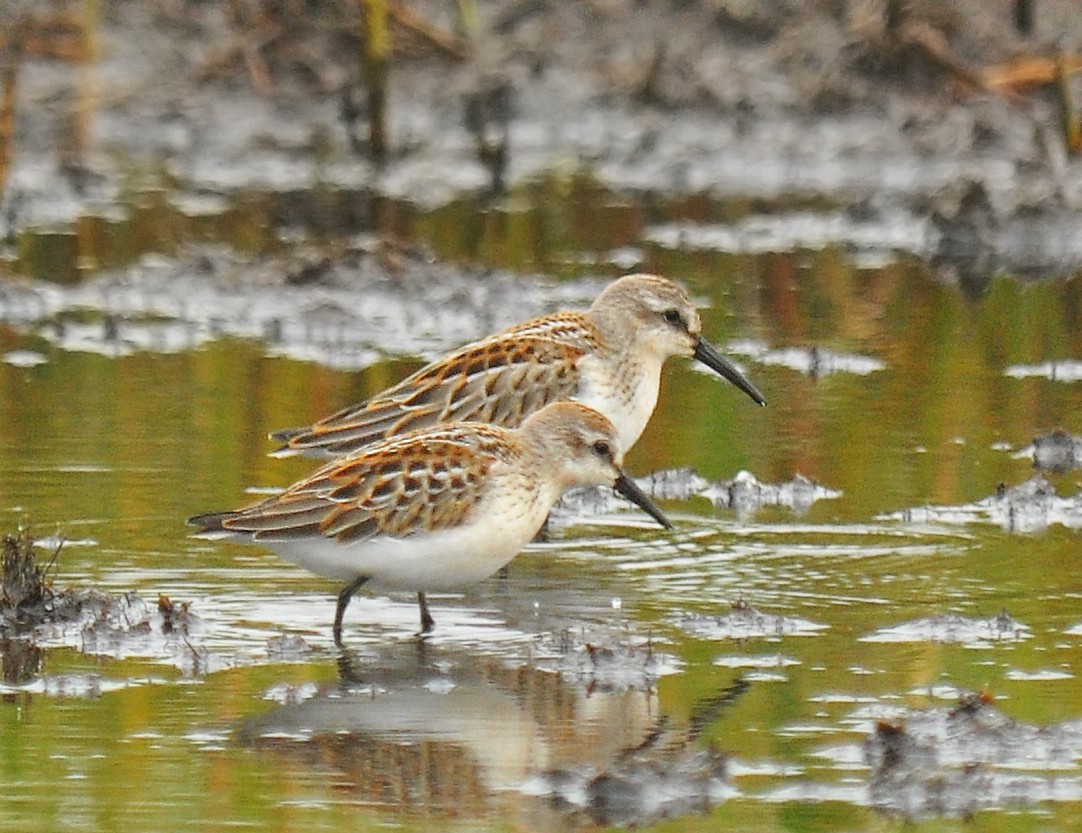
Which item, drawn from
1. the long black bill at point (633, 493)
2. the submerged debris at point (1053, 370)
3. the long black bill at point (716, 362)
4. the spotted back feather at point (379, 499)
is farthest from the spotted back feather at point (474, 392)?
the submerged debris at point (1053, 370)

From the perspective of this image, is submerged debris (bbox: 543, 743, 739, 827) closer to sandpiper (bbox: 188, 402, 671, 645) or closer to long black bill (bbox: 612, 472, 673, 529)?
sandpiper (bbox: 188, 402, 671, 645)

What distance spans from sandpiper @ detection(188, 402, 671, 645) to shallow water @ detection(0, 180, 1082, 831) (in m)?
0.22

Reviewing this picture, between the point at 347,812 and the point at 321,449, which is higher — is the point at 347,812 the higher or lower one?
the lower one

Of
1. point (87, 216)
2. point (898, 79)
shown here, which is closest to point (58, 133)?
point (87, 216)

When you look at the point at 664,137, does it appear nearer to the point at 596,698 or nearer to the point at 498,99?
the point at 498,99

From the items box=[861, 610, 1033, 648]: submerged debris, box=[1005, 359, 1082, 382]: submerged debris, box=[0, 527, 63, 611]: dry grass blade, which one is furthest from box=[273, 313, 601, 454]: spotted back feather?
box=[1005, 359, 1082, 382]: submerged debris

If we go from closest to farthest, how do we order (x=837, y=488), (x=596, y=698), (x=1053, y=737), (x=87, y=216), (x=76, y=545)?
(x=1053, y=737), (x=596, y=698), (x=76, y=545), (x=837, y=488), (x=87, y=216)

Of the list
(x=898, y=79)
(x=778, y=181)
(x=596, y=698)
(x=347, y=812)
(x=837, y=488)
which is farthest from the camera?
(x=898, y=79)

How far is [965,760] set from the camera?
5965mm

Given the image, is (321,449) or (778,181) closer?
(321,449)

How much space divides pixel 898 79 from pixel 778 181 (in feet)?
5.59

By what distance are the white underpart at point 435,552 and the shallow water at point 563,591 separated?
0.66 ft

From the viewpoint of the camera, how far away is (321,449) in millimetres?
8633

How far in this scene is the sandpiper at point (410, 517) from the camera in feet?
23.9
